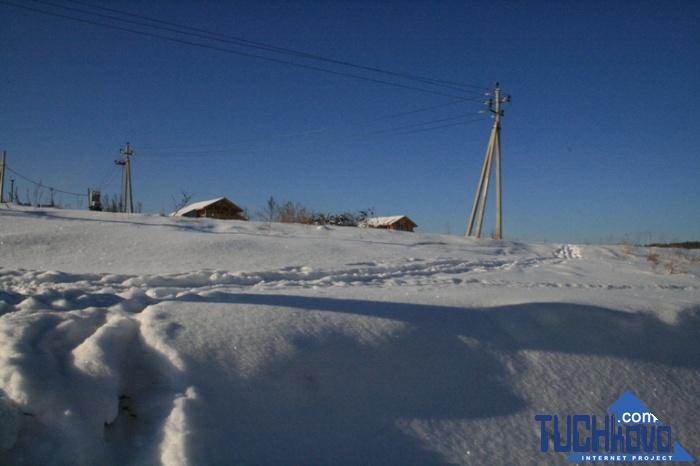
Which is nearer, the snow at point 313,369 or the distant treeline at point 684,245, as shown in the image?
the snow at point 313,369

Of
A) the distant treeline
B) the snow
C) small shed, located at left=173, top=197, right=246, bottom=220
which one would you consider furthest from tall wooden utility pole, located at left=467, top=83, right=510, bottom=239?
small shed, located at left=173, top=197, right=246, bottom=220

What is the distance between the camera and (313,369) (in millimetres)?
1836

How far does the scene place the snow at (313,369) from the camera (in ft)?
4.72

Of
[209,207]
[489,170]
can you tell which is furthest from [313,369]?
[209,207]

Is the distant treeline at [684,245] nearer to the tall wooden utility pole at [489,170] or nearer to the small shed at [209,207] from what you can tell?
the tall wooden utility pole at [489,170]

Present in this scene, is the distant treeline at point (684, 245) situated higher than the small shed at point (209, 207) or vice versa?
the small shed at point (209, 207)

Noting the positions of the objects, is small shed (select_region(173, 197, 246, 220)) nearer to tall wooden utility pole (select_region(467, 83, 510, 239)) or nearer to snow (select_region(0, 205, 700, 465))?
tall wooden utility pole (select_region(467, 83, 510, 239))

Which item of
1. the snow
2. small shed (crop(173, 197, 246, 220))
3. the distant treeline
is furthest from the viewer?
small shed (crop(173, 197, 246, 220))

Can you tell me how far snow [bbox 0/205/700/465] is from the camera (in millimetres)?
1438

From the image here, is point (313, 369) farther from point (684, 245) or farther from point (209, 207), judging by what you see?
point (209, 207)

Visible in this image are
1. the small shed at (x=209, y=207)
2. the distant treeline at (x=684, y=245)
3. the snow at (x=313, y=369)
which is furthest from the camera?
the small shed at (x=209, y=207)

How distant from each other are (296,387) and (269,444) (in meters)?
0.29

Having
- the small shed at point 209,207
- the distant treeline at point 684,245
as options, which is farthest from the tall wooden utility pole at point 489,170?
the small shed at point 209,207

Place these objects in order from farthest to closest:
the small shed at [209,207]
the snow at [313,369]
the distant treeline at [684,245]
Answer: the small shed at [209,207]
the distant treeline at [684,245]
the snow at [313,369]
